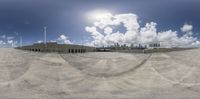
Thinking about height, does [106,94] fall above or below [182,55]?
below

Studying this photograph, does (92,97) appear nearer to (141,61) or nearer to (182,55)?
(141,61)

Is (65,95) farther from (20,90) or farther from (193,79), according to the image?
(193,79)

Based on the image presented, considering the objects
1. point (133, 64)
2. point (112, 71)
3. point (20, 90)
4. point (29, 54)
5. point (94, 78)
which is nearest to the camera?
point (20, 90)

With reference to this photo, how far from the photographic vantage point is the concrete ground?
32906mm

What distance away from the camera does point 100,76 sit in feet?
131

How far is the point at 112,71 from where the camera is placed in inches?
1656

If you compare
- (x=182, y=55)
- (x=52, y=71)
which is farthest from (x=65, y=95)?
(x=182, y=55)

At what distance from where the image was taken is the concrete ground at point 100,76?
3291 centimetres

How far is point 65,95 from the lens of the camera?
31641 millimetres

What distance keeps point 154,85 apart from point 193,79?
6726mm

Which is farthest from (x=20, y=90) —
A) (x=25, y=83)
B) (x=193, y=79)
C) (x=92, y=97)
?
(x=193, y=79)

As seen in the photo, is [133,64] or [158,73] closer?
[158,73]

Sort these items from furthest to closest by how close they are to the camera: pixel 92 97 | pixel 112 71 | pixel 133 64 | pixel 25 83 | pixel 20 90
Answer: pixel 133 64, pixel 112 71, pixel 25 83, pixel 20 90, pixel 92 97

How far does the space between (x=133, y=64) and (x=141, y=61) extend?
228cm
